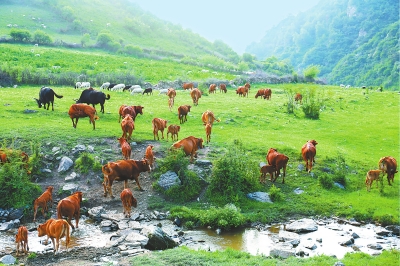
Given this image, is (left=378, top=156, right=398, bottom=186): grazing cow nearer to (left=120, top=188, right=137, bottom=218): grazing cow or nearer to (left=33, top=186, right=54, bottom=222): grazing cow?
(left=120, top=188, right=137, bottom=218): grazing cow

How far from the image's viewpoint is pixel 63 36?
85.0 metres

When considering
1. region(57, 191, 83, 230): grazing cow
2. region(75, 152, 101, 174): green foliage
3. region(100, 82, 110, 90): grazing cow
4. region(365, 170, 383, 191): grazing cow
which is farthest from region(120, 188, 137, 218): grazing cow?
region(100, 82, 110, 90): grazing cow

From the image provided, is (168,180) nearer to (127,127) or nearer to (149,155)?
(149,155)

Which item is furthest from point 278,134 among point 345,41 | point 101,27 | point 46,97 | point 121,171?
point 345,41

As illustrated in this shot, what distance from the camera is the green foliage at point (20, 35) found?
2525 inches

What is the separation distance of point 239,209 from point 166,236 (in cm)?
367

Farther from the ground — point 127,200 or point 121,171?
point 121,171

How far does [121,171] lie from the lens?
52.6 feet

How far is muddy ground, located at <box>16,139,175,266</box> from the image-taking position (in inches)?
445

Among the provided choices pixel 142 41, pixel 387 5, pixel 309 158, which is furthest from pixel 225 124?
pixel 387 5

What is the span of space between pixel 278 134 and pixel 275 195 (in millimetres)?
8701

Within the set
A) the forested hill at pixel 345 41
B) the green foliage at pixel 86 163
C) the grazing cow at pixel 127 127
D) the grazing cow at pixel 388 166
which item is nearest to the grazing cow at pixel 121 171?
the green foliage at pixel 86 163

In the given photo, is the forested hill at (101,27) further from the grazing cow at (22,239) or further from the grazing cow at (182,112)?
the grazing cow at (22,239)

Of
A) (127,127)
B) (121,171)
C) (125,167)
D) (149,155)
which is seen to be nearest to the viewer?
(121,171)
